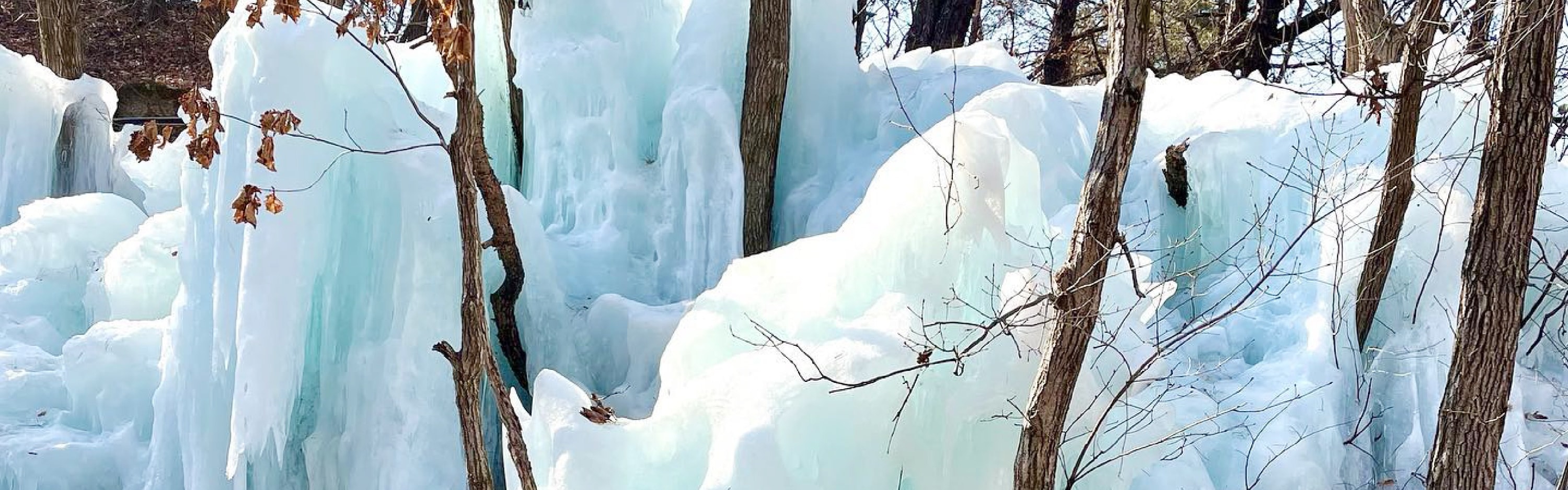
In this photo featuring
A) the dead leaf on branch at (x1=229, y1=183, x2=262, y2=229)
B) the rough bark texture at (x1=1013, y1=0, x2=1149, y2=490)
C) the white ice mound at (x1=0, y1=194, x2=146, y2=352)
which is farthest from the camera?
the white ice mound at (x1=0, y1=194, x2=146, y2=352)

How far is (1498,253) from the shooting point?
14.8ft

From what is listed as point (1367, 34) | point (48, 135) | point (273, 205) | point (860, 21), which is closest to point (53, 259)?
point (48, 135)

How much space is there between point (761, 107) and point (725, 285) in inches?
87.1

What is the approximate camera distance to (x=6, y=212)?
31.7 feet

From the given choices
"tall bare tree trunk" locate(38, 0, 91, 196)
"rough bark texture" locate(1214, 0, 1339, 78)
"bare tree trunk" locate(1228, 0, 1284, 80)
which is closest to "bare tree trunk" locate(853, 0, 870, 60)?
"rough bark texture" locate(1214, 0, 1339, 78)

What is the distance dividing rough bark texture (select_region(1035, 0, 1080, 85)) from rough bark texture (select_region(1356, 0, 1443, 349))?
693cm

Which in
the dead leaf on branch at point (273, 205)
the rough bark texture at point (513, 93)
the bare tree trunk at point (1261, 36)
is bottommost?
the dead leaf on branch at point (273, 205)

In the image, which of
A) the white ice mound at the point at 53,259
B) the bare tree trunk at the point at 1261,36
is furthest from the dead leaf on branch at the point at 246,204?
the bare tree trunk at the point at 1261,36

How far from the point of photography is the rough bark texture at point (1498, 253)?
4398 mm

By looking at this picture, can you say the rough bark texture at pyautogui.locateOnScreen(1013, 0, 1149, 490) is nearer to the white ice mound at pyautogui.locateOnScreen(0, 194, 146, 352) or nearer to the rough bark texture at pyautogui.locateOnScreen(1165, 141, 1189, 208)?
the rough bark texture at pyautogui.locateOnScreen(1165, 141, 1189, 208)

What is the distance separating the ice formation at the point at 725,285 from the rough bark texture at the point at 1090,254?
0.80 ft

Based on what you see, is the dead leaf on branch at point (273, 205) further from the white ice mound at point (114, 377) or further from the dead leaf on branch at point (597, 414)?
the white ice mound at point (114, 377)

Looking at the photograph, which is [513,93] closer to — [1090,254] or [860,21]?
[1090,254]

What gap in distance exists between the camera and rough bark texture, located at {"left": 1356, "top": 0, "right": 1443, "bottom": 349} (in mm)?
5441
